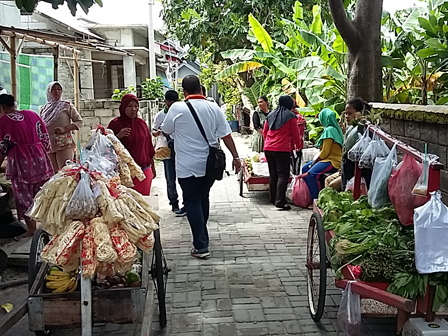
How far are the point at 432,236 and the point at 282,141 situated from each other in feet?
17.0

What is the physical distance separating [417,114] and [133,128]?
10.9ft

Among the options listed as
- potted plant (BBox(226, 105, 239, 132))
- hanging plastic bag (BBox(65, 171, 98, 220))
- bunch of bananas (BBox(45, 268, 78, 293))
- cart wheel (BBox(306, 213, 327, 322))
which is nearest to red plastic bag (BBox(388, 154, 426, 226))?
cart wheel (BBox(306, 213, 327, 322))

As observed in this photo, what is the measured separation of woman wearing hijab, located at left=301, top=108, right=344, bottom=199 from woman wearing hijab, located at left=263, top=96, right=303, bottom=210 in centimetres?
40

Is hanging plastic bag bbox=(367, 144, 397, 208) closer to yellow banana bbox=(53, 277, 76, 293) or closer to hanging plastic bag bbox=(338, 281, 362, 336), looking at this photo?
hanging plastic bag bbox=(338, 281, 362, 336)

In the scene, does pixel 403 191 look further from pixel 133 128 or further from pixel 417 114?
pixel 133 128

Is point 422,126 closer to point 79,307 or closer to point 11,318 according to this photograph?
point 79,307

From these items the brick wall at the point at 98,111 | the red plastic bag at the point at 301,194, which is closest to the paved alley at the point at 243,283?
the red plastic bag at the point at 301,194

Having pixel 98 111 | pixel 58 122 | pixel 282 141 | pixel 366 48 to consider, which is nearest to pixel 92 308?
pixel 58 122

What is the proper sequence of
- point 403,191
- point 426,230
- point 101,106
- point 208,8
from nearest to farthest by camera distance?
point 426,230 → point 403,191 → point 101,106 → point 208,8

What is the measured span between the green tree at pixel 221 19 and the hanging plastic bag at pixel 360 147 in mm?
9353

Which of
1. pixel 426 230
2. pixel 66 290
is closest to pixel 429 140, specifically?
pixel 426 230

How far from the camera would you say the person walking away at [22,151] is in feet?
19.3

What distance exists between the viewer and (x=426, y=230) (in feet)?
8.95

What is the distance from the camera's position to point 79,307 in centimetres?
306
